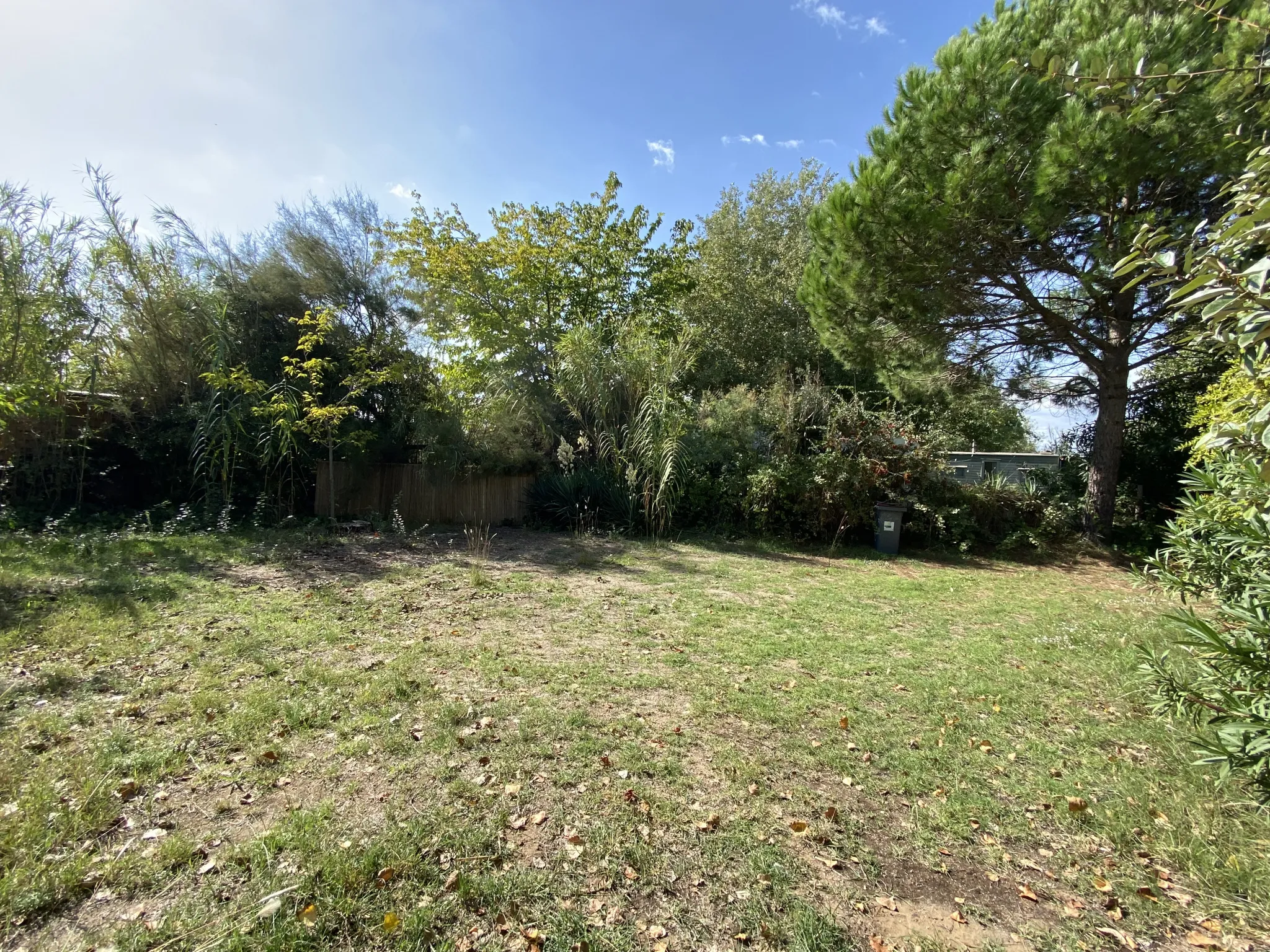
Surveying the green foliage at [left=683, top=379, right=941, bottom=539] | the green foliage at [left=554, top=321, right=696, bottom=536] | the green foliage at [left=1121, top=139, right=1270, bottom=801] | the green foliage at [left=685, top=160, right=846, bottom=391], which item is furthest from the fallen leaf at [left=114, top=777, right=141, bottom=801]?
the green foliage at [left=685, top=160, right=846, bottom=391]

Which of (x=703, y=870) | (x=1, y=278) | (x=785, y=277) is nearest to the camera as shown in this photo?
(x=703, y=870)

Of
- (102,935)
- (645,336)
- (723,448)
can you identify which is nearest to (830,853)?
(102,935)

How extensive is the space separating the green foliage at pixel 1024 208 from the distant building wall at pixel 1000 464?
5.92ft

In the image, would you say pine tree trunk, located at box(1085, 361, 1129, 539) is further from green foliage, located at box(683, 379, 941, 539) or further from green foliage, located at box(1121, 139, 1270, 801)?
green foliage, located at box(1121, 139, 1270, 801)

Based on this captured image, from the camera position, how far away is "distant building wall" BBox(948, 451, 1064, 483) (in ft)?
34.5

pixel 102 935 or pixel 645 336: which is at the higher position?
pixel 645 336

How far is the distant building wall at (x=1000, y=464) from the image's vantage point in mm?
10516

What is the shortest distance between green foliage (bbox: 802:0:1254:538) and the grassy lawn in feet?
17.3

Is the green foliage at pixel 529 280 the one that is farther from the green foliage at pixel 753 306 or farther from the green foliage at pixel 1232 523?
the green foliage at pixel 1232 523

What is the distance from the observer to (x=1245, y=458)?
208 centimetres

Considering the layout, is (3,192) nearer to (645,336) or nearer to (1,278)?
(1,278)

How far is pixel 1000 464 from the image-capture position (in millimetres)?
13031

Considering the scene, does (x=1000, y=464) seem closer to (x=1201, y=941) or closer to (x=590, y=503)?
(x=590, y=503)

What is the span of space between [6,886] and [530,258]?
1368 cm
